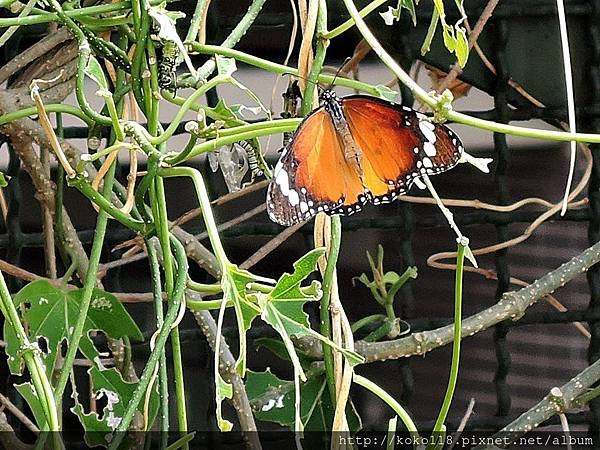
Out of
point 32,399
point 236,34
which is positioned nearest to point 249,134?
point 236,34

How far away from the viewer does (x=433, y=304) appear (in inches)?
59.1

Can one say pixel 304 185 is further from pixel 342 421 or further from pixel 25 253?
pixel 25 253

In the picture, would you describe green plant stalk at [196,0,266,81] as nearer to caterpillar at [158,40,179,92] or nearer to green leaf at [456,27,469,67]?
caterpillar at [158,40,179,92]

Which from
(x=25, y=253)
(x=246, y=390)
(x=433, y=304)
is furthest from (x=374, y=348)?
(x=25, y=253)

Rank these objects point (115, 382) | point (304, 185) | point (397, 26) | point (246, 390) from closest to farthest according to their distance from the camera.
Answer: point (304, 185) → point (115, 382) → point (246, 390) → point (397, 26)

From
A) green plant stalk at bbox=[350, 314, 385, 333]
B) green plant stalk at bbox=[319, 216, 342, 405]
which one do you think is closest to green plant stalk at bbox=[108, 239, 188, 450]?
green plant stalk at bbox=[319, 216, 342, 405]

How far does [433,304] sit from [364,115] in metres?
0.95

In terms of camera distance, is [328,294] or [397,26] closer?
[328,294]

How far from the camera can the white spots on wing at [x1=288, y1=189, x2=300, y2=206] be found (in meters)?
0.54

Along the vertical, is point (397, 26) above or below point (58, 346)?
above

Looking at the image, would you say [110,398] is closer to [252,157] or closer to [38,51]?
[252,157]

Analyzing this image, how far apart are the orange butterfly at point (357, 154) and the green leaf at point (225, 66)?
0.07 meters

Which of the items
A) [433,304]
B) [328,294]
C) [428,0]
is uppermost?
[428,0]

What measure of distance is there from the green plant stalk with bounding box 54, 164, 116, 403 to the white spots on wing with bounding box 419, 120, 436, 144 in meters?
0.23
